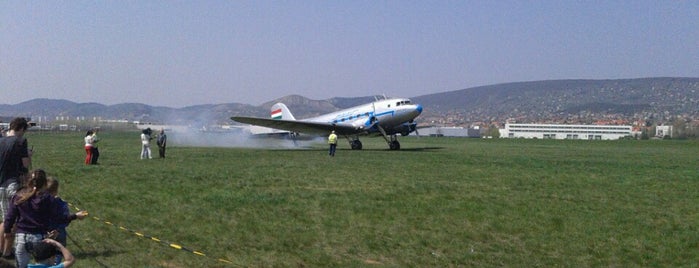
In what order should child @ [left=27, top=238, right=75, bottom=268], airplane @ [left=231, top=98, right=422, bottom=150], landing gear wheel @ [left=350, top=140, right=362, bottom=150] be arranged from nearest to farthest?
1. child @ [left=27, top=238, right=75, bottom=268]
2. airplane @ [left=231, top=98, right=422, bottom=150]
3. landing gear wheel @ [left=350, top=140, right=362, bottom=150]

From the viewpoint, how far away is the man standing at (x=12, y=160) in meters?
9.33

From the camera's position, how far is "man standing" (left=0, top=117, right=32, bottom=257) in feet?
30.6

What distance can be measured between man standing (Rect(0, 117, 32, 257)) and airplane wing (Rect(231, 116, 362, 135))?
3355 centimetres

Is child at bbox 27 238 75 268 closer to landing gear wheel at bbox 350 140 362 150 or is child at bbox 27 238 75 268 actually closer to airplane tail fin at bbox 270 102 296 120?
landing gear wheel at bbox 350 140 362 150

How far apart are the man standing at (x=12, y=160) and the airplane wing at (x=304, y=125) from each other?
33.5 metres

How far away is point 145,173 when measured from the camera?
2288 centimetres

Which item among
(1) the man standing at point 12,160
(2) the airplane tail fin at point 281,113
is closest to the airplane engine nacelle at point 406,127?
(2) the airplane tail fin at point 281,113

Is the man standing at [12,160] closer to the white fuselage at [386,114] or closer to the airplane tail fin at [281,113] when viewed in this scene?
the white fuselage at [386,114]

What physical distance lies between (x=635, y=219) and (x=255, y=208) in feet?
25.3

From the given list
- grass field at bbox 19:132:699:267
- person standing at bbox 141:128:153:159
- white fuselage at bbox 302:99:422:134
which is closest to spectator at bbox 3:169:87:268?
grass field at bbox 19:132:699:267

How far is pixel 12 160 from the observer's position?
30.8ft

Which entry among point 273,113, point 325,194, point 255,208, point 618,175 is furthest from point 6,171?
point 273,113

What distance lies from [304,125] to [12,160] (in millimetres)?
36203

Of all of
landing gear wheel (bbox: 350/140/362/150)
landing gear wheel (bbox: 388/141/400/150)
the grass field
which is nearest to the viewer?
the grass field
